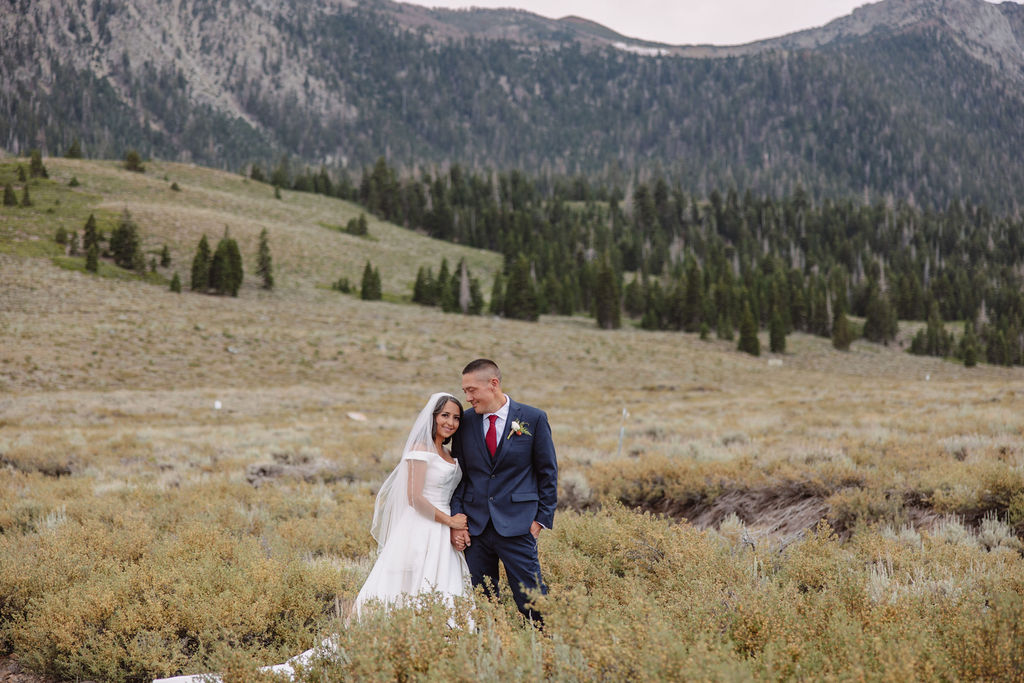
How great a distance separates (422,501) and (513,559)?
813 millimetres

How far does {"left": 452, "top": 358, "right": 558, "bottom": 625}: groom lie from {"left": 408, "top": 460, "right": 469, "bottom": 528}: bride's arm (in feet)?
0.29

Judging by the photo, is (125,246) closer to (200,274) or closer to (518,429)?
(200,274)

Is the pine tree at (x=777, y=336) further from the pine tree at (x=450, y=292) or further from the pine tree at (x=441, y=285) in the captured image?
the pine tree at (x=441, y=285)

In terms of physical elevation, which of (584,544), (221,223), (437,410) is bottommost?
(584,544)

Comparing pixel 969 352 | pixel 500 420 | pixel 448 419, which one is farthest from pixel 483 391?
pixel 969 352

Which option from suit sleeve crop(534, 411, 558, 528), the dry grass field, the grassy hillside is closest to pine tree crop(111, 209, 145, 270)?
the grassy hillside

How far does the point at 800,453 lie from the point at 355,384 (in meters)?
28.7

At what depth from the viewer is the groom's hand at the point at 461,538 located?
4316mm

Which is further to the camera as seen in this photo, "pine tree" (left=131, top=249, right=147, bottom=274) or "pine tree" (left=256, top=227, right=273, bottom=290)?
"pine tree" (left=256, top=227, right=273, bottom=290)

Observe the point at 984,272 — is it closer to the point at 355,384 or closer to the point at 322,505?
the point at 355,384

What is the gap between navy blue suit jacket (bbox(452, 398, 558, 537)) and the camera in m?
4.24

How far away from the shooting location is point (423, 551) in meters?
4.36

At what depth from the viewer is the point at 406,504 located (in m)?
4.59

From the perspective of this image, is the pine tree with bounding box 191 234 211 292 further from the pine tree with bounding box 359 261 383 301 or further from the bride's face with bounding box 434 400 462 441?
the bride's face with bounding box 434 400 462 441
